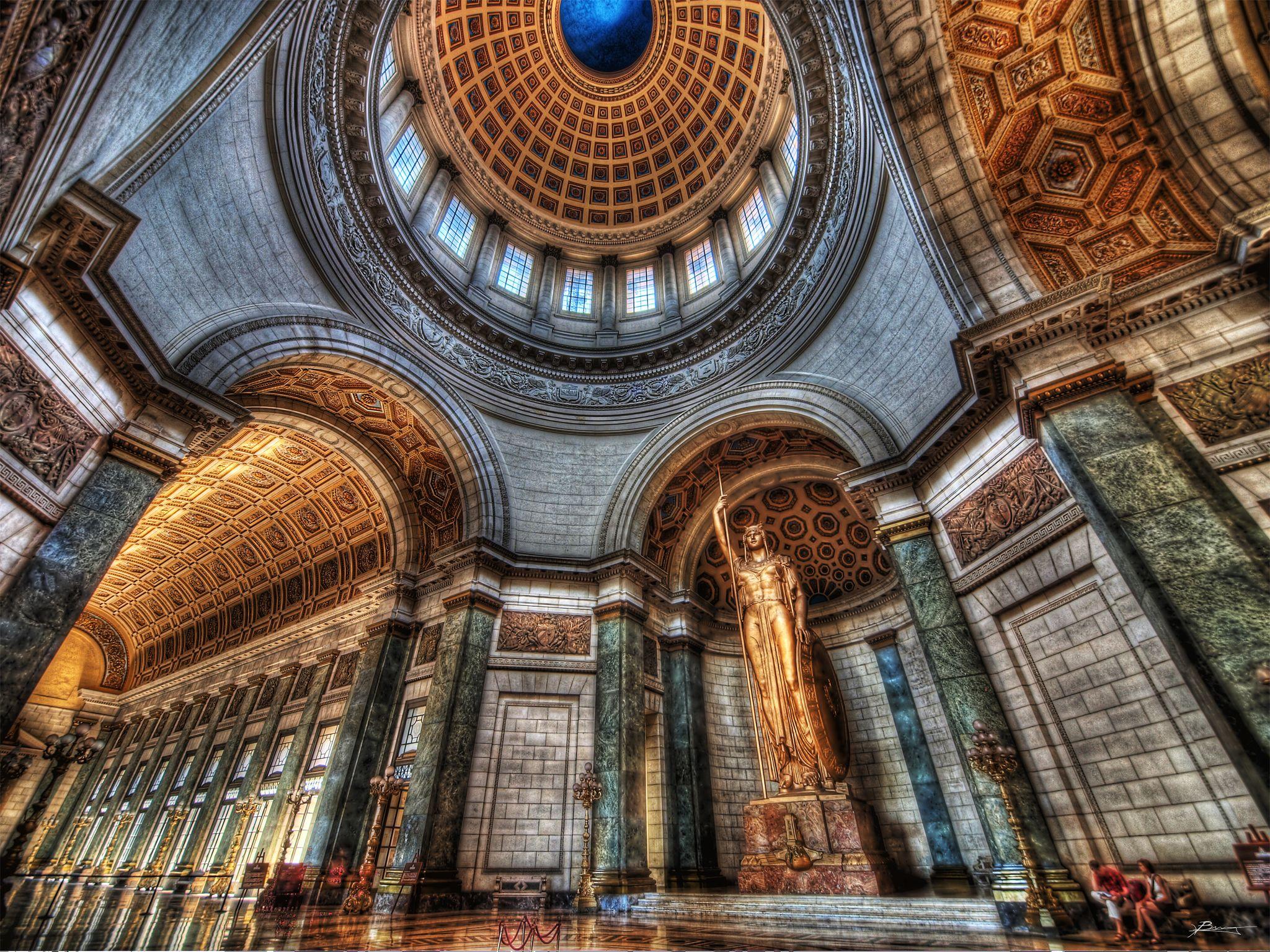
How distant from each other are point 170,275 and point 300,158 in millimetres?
3555

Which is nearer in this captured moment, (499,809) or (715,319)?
(499,809)

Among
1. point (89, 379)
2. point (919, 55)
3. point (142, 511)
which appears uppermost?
point (919, 55)

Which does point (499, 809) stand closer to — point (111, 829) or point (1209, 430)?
point (1209, 430)

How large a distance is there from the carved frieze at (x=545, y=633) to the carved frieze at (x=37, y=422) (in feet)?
23.6

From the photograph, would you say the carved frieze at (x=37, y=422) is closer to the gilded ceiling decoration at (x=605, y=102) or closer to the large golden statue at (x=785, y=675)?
the large golden statue at (x=785, y=675)

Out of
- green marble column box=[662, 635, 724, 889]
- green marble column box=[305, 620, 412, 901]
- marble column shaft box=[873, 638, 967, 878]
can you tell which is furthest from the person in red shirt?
green marble column box=[305, 620, 412, 901]

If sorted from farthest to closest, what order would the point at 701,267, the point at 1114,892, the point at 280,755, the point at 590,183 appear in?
the point at 590,183, the point at 701,267, the point at 280,755, the point at 1114,892

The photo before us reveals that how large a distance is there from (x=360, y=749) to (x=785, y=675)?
832cm

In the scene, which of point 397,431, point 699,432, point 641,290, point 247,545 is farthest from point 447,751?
point 641,290

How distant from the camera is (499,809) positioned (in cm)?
982

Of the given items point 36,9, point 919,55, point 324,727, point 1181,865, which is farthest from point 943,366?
point 324,727

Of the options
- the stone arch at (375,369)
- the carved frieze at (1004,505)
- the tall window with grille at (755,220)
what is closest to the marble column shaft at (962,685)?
the carved frieze at (1004,505)

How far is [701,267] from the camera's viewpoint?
17.0 meters

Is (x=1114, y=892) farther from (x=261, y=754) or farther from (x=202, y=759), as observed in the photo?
(x=202, y=759)
